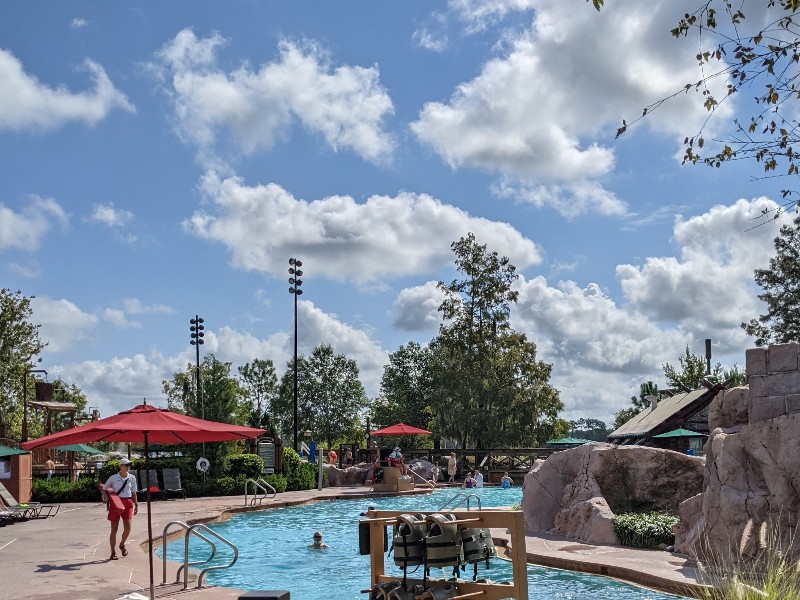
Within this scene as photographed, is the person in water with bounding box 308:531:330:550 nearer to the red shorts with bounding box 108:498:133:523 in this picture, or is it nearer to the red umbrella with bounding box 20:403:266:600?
the red shorts with bounding box 108:498:133:523

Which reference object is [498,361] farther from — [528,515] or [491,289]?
[528,515]

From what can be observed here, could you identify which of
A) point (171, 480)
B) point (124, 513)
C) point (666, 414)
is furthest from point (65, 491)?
point (666, 414)

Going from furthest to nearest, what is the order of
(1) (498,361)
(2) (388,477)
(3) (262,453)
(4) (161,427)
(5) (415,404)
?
1. (5) (415,404)
2. (1) (498,361)
3. (3) (262,453)
4. (2) (388,477)
5. (4) (161,427)

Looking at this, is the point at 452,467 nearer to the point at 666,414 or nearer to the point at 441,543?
the point at 666,414

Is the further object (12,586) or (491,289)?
(491,289)

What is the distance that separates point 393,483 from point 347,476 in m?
5.70

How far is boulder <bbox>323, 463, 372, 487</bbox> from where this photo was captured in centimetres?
3894

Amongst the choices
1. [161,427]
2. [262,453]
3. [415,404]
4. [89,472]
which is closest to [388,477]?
[262,453]

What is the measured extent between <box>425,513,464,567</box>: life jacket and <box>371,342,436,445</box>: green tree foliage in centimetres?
6771

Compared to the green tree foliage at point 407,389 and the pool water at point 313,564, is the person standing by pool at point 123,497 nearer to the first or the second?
the pool water at point 313,564

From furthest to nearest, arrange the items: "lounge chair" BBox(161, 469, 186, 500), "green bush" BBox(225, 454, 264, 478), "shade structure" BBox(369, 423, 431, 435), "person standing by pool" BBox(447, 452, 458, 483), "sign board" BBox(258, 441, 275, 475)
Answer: "shade structure" BBox(369, 423, 431, 435)
"person standing by pool" BBox(447, 452, 458, 483)
"sign board" BBox(258, 441, 275, 475)
"green bush" BBox(225, 454, 264, 478)
"lounge chair" BBox(161, 469, 186, 500)

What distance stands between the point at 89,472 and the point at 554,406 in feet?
102

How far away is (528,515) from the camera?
67.3 ft

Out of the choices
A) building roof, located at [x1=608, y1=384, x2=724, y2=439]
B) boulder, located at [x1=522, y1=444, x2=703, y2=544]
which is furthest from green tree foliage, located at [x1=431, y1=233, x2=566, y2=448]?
boulder, located at [x1=522, y1=444, x2=703, y2=544]
